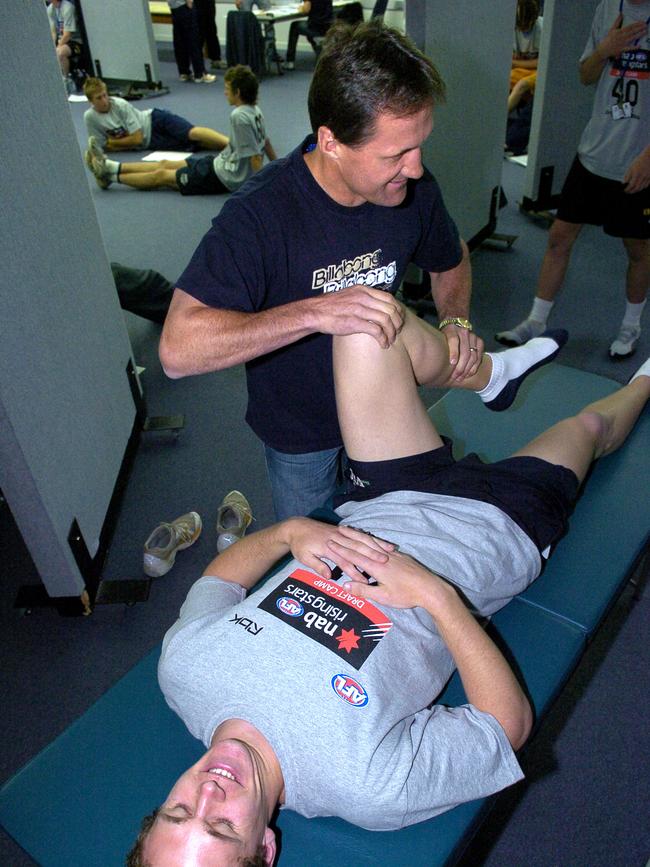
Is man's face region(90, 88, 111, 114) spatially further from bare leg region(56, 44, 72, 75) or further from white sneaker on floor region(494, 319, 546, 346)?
white sneaker on floor region(494, 319, 546, 346)

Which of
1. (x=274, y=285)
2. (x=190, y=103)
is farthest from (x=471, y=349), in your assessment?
(x=190, y=103)

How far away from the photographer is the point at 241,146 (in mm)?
4852

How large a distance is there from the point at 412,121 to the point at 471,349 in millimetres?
558

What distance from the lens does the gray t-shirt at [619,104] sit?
2508mm

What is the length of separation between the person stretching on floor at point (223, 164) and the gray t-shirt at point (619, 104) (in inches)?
107

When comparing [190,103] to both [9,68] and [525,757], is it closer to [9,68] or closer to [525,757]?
[9,68]

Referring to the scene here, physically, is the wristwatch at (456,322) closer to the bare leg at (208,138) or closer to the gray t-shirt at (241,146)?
the gray t-shirt at (241,146)

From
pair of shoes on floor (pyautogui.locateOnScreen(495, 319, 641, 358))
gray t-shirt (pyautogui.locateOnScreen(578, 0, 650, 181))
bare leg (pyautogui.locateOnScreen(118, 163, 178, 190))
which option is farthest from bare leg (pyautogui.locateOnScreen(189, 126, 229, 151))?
gray t-shirt (pyautogui.locateOnScreen(578, 0, 650, 181))

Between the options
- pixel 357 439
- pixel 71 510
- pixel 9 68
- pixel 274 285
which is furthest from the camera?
pixel 71 510


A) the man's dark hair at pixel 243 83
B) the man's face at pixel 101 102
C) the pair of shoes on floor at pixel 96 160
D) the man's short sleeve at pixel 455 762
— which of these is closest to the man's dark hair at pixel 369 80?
the man's short sleeve at pixel 455 762

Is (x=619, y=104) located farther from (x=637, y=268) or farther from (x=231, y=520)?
(x=231, y=520)

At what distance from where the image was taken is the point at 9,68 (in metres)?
1.81

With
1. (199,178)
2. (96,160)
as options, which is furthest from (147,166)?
(199,178)

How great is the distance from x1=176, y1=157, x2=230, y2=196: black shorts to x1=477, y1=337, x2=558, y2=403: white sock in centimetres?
392
